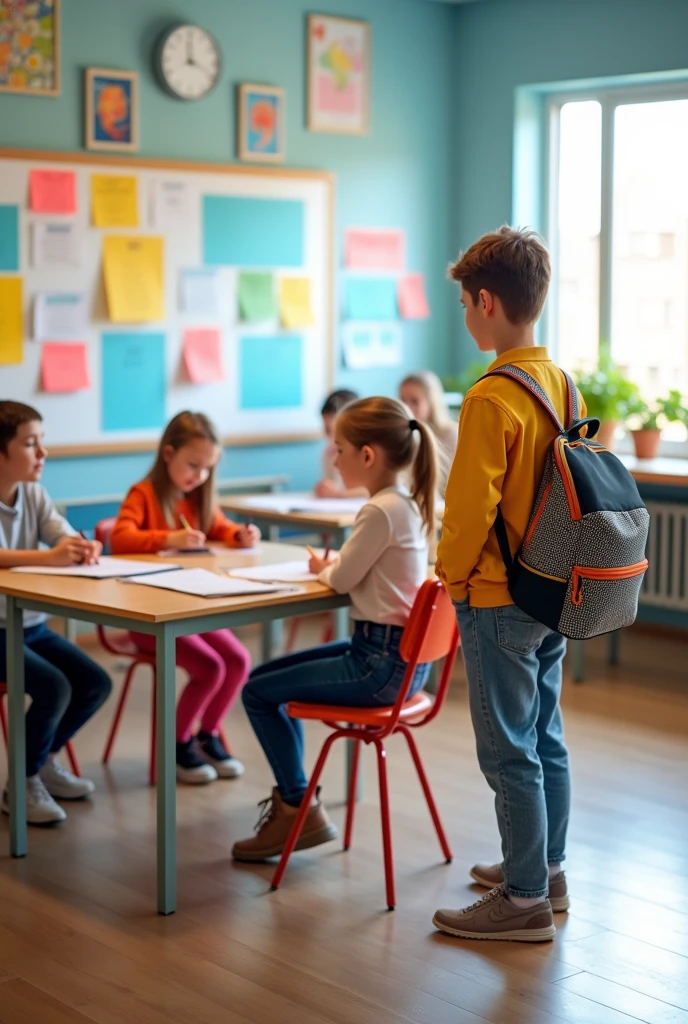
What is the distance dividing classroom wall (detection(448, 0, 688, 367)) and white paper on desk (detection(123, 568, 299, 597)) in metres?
3.32

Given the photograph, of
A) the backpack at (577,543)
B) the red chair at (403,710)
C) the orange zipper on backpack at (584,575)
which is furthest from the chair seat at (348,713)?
the orange zipper on backpack at (584,575)

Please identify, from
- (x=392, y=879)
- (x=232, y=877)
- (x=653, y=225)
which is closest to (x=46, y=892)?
(x=232, y=877)

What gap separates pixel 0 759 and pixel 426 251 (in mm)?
3264

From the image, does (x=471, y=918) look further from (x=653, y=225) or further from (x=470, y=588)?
(x=653, y=225)

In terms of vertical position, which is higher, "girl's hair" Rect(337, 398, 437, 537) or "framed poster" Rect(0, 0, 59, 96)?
"framed poster" Rect(0, 0, 59, 96)

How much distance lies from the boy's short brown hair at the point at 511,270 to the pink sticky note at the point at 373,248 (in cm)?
328

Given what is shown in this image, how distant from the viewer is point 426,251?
621 cm

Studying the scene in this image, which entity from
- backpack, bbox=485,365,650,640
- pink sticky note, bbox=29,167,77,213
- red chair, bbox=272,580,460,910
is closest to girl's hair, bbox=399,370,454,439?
pink sticky note, bbox=29,167,77,213

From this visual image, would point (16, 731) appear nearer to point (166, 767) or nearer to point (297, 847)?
point (166, 767)

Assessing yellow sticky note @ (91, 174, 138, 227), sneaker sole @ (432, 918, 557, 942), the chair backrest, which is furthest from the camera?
yellow sticky note @ (91, 174, 138, 227)

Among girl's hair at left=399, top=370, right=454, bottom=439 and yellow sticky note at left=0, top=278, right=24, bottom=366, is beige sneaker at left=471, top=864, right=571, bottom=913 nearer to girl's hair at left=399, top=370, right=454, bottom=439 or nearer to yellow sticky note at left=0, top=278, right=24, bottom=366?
girl's hair at left=399, top=370, right=454, bottom=439

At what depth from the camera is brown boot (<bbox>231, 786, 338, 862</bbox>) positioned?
3.15 meters

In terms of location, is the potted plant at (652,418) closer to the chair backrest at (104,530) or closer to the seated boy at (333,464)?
the seated boy at (333,464)

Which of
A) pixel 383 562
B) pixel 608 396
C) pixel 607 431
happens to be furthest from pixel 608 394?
pixel 383 562
